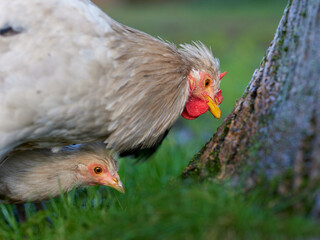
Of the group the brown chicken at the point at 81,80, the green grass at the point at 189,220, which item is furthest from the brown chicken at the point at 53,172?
the green grass at the point at 189,220

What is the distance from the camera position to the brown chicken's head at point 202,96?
330 cm

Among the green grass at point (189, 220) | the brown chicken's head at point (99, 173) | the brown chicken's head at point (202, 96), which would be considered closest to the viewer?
the green grass at point (189, 220)

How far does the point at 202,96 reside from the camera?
11.1 feet

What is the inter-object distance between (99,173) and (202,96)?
0.96m

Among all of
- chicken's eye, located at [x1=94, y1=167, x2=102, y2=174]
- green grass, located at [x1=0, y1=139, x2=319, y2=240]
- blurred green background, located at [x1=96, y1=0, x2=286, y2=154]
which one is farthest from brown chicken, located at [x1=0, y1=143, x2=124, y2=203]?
blurred green background, located at [x1=96, y1=0, x2=286, y2=154]

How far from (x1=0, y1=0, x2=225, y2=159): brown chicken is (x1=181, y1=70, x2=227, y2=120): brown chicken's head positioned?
→ 0.30 feet

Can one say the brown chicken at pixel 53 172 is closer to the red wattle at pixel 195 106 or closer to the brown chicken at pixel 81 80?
the brown chicken at pixel 81 80

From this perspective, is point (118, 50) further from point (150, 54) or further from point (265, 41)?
point (265, 41)

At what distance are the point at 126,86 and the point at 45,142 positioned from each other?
628 mm

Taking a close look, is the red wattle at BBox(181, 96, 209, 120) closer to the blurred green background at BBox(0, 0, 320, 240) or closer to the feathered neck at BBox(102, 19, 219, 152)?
the feathered neck at BBox(102, 19, 219, 152)

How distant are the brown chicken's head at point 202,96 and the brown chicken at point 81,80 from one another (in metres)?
0.09

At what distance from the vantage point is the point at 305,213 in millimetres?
2133

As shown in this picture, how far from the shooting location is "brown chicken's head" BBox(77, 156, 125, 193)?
11.5 ft

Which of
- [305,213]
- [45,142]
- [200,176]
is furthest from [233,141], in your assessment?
[45,142]
